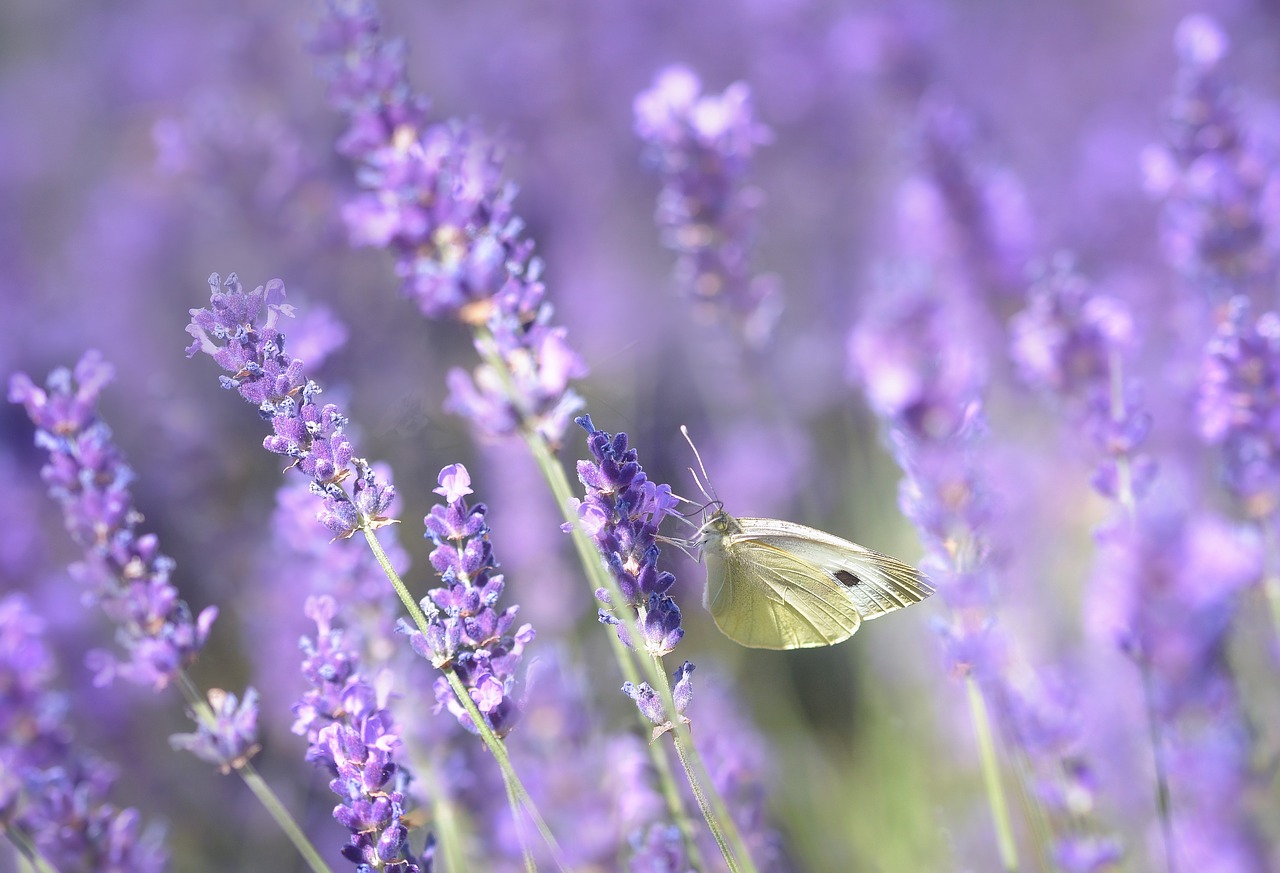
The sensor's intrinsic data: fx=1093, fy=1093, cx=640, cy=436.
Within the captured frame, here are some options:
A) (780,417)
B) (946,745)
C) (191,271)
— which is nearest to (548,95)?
(191,271)

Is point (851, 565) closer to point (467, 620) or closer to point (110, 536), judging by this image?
point (467, 620)

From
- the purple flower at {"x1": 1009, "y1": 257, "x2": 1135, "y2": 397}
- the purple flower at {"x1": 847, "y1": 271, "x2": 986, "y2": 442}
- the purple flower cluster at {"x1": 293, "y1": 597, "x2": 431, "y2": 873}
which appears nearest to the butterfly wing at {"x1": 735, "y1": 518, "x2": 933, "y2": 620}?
the purple flower at {"x1": 847, "y1": 271, "x2": 986, "y2": 442}

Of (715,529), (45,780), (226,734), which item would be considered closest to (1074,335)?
(715,529)

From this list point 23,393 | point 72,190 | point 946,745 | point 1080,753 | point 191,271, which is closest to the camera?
point 23,393

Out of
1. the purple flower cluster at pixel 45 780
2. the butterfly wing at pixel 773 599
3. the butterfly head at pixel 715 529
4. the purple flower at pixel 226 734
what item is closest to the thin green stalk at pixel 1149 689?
the butterfly wing at pixel 773 599

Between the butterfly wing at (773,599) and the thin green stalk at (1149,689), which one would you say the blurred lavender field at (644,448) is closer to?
the thin green stalk at (1149,689)

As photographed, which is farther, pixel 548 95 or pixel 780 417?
pixel 548 95

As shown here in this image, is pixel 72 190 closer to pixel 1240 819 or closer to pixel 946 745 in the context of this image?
pixel 946 745
